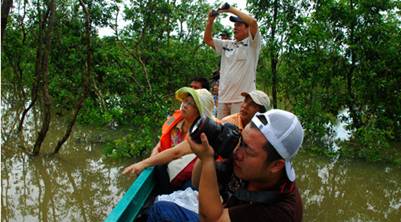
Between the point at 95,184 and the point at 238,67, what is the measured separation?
2.52 m

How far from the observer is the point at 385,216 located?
5578 mm

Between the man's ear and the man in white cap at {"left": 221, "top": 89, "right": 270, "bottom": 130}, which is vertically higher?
the man in white cap at {"left": 221, "top": 89, "right": 270, "bottom": 130}

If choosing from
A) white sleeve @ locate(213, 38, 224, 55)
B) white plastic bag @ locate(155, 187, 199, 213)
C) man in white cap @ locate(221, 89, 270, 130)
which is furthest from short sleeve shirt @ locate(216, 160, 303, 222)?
white sleeve @ locate(213, 38, 224, 55)

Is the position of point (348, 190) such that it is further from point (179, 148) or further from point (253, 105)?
point (179, 148)

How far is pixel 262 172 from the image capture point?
156 cm

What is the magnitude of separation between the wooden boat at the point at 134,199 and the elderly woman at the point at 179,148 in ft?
0.28

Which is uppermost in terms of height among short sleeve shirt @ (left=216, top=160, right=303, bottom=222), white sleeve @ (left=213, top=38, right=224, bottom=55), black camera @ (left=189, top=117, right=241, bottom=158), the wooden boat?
white sleeve @ (left=213, top=38, right=224, bottom=55)

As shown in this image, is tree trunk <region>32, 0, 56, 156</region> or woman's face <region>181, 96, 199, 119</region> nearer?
woman's face <region>181, 96, 199, 119</region>

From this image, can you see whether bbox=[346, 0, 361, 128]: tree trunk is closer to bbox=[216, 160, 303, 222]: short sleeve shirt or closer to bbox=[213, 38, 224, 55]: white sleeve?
bbox=[213, 38, 224, 55]: white sleeve

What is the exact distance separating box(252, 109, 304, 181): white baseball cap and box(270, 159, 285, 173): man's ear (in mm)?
15

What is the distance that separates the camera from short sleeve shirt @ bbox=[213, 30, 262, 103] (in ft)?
13.3

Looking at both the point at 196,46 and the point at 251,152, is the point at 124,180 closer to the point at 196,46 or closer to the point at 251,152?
the point at 251,152

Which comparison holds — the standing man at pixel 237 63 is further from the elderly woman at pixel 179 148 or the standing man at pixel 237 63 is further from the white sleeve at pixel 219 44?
the elderly woman at pixel 179 148

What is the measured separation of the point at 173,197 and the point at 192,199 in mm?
112
